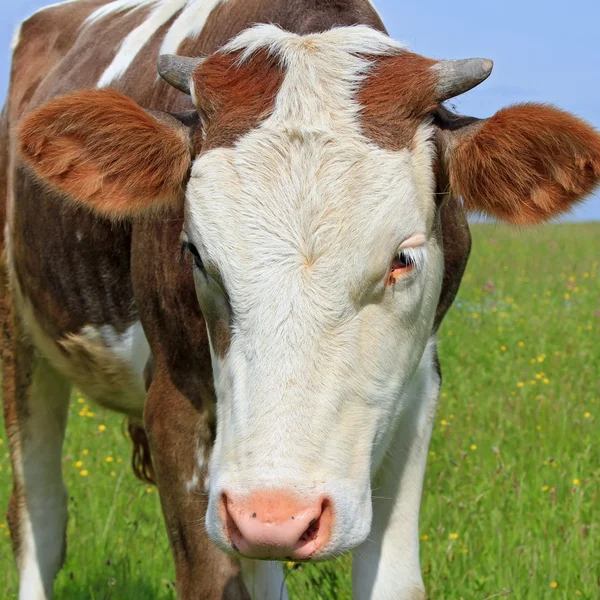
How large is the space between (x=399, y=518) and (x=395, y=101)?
152 cm

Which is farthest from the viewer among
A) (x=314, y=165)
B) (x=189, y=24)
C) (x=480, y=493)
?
(x=480, y=493)

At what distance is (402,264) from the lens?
3018 mm

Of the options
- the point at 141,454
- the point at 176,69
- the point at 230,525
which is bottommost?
the point at 141,454

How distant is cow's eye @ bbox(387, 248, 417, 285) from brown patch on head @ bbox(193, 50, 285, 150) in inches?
20.1

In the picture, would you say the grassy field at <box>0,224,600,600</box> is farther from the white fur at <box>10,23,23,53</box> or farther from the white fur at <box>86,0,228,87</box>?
the white fur at <box>10,23,23,53</box>

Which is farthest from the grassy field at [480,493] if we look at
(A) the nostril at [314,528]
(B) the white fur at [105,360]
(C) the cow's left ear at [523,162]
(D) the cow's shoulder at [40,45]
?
(D) the cow's shoulder at [40,45]

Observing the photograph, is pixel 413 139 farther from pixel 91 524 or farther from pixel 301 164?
pixel 91 524

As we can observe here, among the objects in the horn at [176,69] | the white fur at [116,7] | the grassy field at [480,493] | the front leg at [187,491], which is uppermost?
the horn at [176,69]

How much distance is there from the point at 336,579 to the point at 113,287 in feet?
4.36

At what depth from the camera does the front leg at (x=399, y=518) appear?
12.9 ft

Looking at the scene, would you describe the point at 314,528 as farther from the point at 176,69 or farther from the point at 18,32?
the point at 18,32

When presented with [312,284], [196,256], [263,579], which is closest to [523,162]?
[312,284]

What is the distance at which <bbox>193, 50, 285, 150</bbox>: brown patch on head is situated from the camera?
312 centimetres

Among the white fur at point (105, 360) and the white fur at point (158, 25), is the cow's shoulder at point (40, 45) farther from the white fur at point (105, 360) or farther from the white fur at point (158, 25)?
the white fur at point (105, 360)
